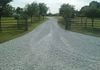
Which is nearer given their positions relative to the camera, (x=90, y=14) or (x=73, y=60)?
(x=73, y=60)

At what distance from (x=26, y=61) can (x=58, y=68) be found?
1717 mm

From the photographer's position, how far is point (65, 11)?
2029 inches

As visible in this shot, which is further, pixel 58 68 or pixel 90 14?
pixel 90 14

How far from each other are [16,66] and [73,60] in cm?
256

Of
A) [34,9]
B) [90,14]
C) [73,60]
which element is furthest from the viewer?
[34,9]

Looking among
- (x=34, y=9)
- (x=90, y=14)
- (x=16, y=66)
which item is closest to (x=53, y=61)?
(x=16, y=66)

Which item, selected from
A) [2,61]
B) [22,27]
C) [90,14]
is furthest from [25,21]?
[2,61]

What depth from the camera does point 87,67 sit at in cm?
738

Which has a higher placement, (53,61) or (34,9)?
(34,9)

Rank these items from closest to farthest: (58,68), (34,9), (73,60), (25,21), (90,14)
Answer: (58,68) → (73,60) → (25,21) → (90,14) → (34,9)

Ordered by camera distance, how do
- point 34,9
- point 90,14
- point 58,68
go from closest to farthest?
point 58,68 → point 90,14 → point 34,9

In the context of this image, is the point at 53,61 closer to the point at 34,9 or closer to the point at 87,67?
the point at 87,67

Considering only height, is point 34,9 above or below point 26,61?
above

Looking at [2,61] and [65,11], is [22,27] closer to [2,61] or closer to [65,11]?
[2,61]
